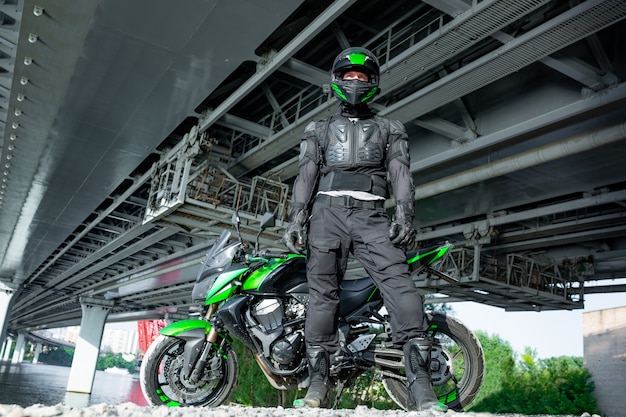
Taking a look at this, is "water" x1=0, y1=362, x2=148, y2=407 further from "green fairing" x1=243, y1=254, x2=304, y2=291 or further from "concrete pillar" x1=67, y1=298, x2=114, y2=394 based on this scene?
"green fairing" x1=243, y1=254, x2=304, y2=291

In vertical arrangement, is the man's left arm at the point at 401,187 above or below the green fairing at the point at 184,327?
above

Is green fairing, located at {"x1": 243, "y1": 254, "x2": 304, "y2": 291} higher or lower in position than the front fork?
higher


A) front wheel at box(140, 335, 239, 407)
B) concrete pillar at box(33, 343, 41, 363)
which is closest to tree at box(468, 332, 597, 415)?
front wheel at box(140, 335, 239, 407)

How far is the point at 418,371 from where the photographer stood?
3.29m

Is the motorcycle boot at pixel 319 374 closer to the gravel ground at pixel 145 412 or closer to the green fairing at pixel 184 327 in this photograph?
the gravel ground at pixel 145 412

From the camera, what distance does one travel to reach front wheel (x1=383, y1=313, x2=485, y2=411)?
419 centimetres

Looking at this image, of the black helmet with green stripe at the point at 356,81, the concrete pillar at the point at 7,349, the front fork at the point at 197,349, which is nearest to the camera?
the black helmet with green stripe at the point at 356,81

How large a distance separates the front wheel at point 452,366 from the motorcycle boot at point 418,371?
0.77m

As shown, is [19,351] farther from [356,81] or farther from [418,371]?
[418,371]

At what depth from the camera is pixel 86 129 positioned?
476 inches

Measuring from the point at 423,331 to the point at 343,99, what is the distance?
5.67 feet

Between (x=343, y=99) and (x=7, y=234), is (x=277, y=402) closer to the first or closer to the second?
(x=343, y=99)

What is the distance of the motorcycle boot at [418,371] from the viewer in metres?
3.20

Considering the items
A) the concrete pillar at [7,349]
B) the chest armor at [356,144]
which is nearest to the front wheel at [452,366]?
the chest armor at [356,144]
